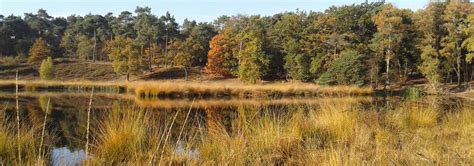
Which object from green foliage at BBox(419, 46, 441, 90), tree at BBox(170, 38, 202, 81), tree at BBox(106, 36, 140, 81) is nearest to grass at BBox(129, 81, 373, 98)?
green foliage at BBox(419, 46, 441, 90)

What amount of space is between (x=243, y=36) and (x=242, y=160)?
1643 inches

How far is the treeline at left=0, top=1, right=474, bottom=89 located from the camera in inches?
1442

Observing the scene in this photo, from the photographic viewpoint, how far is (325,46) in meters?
41.8

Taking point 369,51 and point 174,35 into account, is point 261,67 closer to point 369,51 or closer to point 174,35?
point 369,51

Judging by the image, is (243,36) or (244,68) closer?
(244,68)

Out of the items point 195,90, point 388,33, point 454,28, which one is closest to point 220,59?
point 388,33

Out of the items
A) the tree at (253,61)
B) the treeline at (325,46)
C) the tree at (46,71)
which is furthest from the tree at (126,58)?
the tree at (253,61)

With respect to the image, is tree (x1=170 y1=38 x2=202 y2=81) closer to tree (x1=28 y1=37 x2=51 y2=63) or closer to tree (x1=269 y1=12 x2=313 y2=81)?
tree (x1=269 y1=12 x2=313 y2=81)

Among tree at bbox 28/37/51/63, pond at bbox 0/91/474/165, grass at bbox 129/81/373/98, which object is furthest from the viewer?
tree at bbox 28/37/51/63

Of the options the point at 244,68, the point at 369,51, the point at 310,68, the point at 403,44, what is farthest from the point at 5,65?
the point at 403,44

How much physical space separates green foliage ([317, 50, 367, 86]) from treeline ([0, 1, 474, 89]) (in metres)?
0.07

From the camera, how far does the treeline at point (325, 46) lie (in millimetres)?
36625

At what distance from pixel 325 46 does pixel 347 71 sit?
752 centimetres

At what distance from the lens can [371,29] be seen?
1751 inches
